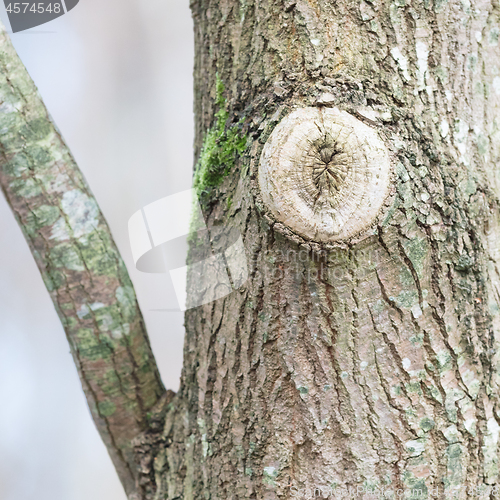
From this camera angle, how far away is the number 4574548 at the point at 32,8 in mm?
892

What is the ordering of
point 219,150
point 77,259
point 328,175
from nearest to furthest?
1. point 328,175
2. point 219,150
3. point 77,259

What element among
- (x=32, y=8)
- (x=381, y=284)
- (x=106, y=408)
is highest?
(x=32, y=8)

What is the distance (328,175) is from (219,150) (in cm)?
21

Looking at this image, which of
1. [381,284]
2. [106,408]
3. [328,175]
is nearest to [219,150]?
[328,175]

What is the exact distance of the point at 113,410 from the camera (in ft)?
2.70

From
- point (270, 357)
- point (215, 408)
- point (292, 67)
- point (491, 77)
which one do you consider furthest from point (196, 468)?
point (491, 77)

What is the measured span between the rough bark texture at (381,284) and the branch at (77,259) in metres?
0.25

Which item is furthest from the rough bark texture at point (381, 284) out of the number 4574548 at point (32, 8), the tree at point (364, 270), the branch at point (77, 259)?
the number 4574548 at point (32, 8)

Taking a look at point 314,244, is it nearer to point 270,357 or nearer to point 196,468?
point 270,357

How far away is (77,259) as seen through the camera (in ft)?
2.60

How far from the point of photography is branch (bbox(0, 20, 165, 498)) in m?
0.78

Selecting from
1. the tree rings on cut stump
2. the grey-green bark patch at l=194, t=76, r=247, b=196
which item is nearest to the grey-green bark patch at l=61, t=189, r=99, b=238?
the grey-green bark patch at l=194, t=76, r=247, b=196

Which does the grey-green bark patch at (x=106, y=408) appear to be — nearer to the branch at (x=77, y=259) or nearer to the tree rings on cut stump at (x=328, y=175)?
the branch at (x=77, y=259)

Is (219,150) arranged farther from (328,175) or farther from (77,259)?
(77,259)
